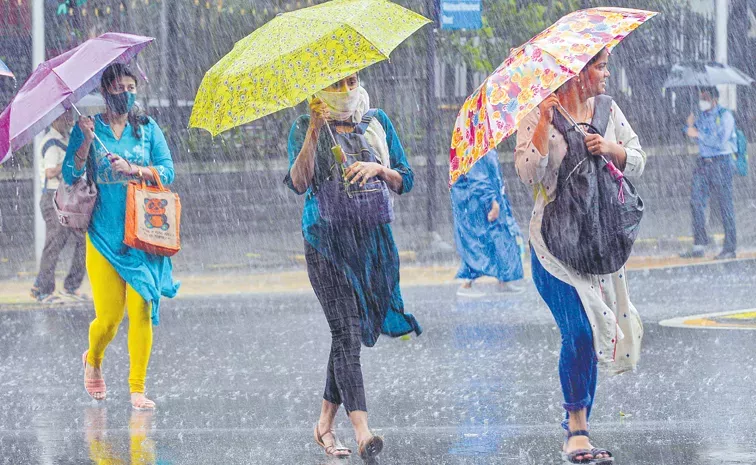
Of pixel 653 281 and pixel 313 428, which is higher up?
pixel 313 428

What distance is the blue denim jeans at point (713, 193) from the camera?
51.3 feet

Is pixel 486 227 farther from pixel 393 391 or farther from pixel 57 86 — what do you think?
pixel 57 86

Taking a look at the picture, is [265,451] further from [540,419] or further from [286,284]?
[286,284]

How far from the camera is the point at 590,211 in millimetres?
6004

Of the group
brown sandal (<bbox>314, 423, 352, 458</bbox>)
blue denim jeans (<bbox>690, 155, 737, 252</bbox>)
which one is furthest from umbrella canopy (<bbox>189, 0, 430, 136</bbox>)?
blue denim jeans (<bbox>690, 155, 737, 252</bbox>)

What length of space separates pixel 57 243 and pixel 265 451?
280 inches

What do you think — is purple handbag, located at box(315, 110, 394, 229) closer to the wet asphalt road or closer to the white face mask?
the white face mask

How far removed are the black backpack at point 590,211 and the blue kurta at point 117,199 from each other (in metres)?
2.65

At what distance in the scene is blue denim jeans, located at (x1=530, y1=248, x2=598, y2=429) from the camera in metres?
6.12

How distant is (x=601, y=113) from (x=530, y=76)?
58 centimetres

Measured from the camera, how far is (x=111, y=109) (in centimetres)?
779

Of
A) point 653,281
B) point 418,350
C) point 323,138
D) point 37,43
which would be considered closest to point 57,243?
point 37,43

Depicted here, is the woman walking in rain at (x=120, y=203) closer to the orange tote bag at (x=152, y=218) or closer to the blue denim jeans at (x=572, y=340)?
the orange tote bag at (x=152, y=218)

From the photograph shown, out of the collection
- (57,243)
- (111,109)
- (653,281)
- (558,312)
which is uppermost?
(111,109)
